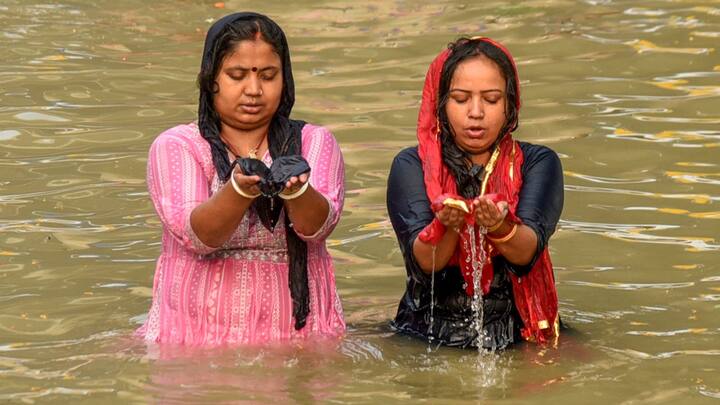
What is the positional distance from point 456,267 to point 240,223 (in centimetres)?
89

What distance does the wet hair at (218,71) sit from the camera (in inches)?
232

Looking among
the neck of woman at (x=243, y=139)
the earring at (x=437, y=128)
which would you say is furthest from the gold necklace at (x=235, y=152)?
the earring at (x=437, y=128)

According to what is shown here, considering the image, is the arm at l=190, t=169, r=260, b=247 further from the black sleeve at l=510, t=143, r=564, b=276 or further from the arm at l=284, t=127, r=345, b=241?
the black sleeve at l=510, t=143, r=564, b=276

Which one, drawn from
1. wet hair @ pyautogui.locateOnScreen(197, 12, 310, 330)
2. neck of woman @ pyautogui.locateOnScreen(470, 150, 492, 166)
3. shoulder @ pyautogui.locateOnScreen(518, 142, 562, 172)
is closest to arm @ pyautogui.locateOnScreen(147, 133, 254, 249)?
wet hair @ pyautogui.locateOnScreen(197, 12, 310, 330)

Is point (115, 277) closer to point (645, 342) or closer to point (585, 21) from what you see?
point (645, 342)

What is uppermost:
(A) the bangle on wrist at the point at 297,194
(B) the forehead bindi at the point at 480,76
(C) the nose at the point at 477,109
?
(B) the forehead bindi at the point at 480,76

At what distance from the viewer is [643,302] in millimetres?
6902

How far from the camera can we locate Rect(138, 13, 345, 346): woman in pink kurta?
5.88 meters

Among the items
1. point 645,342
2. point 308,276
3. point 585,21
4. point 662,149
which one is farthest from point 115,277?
point 585,21

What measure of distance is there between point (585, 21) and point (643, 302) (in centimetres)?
625

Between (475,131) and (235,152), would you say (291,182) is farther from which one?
(475,131)

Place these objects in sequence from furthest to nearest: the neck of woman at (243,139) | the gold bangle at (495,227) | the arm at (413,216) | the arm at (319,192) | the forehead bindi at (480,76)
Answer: the neck of woman at (243,139)
the forehead bindi at (480,76)
the arm at (413,216)
the arm at (319,192)
the gold bangle at (495,227)

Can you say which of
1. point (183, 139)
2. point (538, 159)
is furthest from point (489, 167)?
point (183, 139)

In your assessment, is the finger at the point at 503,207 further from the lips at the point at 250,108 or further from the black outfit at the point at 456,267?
the lips at the point at 250,108
